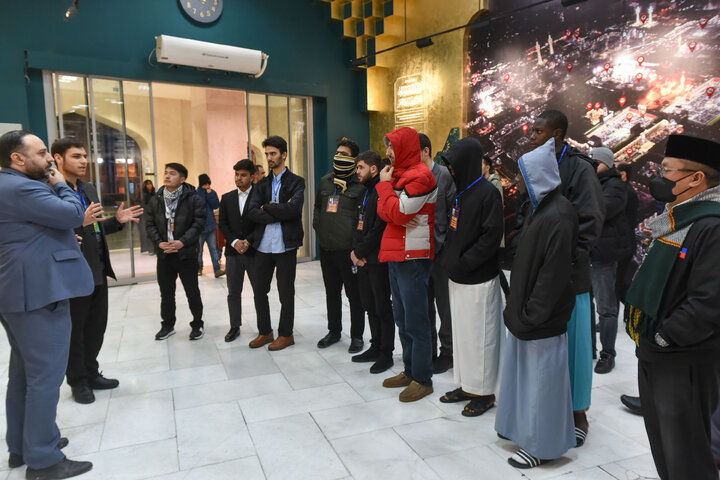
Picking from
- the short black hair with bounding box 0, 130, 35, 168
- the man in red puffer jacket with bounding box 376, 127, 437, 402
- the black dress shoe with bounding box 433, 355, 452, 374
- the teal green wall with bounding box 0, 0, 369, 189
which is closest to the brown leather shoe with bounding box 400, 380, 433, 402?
the man in red puffer jacket with bounding box 376, 127, 437, 402

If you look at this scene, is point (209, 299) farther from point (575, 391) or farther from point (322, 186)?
point (575, 391)

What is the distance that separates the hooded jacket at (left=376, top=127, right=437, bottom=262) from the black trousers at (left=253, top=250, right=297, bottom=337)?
1330mm

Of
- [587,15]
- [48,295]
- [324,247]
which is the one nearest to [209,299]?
A: [324,247]

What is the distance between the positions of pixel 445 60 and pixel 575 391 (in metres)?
6.34

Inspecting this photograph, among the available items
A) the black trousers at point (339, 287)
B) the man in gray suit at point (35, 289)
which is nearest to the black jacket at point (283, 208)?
the black trousers at point (339, 287)

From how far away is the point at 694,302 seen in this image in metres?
1.61

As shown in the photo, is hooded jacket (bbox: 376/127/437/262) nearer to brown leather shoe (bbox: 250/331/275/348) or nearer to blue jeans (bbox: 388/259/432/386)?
blue jeans (bbox: 388/259/432/386)

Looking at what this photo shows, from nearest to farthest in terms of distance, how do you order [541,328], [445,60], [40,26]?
[541,328] < [40,26] < [445,60]

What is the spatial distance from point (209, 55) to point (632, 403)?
678 cm

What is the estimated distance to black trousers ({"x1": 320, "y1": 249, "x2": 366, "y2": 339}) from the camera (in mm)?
4035

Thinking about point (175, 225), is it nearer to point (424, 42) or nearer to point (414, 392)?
point (414, 392)

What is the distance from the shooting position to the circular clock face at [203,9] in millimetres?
7203

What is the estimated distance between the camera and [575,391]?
8.30 ft

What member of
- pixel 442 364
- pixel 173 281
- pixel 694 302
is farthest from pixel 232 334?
pixel 694 302
